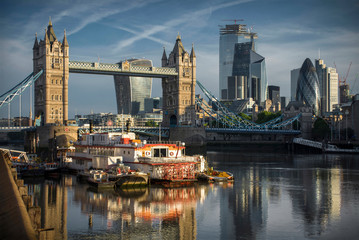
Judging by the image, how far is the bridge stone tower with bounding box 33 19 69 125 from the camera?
93.6 m

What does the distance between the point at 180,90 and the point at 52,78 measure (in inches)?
1335

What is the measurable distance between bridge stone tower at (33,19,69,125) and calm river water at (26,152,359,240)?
43349 millimetres

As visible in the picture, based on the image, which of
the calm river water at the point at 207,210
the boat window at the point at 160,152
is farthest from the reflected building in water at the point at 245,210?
the boat window at the point at 160,152

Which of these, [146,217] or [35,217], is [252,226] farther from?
[35,217]

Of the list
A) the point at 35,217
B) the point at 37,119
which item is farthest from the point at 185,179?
the point at 37,119

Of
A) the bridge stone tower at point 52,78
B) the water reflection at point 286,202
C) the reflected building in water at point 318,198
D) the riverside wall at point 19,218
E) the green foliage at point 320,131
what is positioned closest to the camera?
the riverside wall at point 19,218

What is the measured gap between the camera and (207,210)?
3659 cm

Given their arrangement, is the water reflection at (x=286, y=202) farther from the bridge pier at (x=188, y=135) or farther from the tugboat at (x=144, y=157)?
the bridge pier at (x=188, y=135)

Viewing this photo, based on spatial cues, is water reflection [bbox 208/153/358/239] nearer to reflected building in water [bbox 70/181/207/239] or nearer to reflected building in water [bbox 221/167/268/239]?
reflected building in water [bbox 221/167/268/239]

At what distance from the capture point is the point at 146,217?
33.3m

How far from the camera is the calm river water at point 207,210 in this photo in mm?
29467

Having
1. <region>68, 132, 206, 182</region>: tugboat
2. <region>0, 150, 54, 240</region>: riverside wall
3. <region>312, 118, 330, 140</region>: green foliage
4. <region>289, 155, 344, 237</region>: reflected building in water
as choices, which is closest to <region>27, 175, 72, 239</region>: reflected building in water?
<region>0, 150, 54, 240</region>: riverside wall

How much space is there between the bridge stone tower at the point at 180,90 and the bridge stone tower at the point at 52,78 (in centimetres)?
3064

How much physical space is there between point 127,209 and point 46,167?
2511 centimetres
